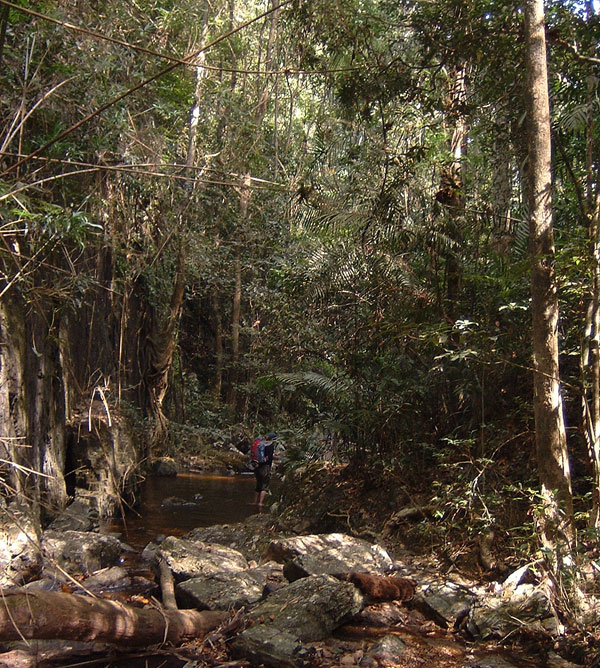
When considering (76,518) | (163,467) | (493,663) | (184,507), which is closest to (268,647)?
(493,663)

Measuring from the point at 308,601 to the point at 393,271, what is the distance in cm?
465

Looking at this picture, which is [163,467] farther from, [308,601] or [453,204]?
[308,601]

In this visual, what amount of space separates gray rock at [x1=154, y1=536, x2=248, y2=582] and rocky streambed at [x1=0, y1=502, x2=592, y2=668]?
17 millimetres

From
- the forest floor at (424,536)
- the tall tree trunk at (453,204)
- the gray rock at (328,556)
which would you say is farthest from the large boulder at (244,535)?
the tall tree trunk at (453,204)

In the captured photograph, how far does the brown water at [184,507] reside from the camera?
1013cm

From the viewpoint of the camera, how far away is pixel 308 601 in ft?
18.4

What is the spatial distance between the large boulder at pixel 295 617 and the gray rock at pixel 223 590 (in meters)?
0.27

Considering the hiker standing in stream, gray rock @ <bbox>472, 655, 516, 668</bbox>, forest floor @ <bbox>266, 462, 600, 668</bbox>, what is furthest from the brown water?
gray rock @ <bbox>472, 655, 516, 668</bbox>

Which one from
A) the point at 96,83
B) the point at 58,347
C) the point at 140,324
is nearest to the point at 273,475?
the point at 140,324

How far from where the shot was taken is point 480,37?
7.60 meters

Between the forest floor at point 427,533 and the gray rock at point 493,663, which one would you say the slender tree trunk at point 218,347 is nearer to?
the forest floor at point 427,533

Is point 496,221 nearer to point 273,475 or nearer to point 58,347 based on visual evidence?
point 58,347

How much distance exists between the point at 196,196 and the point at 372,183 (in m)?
6.39

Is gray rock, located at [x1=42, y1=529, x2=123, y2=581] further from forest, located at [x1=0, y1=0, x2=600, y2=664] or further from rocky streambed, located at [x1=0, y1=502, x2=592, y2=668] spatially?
forest, located at [x1=0, y1=0, x2=600, y2=664]
